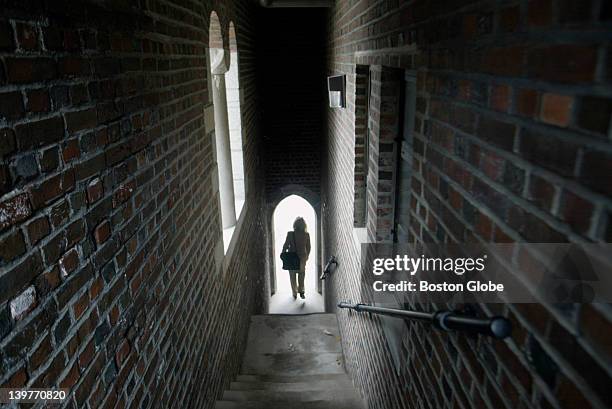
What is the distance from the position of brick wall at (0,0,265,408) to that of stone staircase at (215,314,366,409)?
0.99 metres

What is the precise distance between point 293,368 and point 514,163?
463 centimetres

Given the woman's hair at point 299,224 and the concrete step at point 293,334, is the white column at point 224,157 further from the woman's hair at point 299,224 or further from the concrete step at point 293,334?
the woman's hair at point 299,224

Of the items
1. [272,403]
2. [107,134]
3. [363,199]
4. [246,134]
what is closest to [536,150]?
[107,134]

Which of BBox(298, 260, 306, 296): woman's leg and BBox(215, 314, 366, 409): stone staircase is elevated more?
BBox(215, 314, 366, 409): stone staircase

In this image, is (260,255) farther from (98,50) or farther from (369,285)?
(98,50)

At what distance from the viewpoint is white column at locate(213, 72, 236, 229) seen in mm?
4470

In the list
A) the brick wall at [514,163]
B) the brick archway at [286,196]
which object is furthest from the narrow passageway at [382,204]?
the brick archway at [286,196]

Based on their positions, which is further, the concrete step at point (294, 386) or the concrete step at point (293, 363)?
the concrete step at point (293, 363)

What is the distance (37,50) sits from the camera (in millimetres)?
1144

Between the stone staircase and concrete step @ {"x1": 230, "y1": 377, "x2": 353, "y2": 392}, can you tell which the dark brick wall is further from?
concrete step @ {"x1": 230, "y1": 377, "x2": 353, "y2": 392}

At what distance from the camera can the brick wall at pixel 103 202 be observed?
42.3 inches

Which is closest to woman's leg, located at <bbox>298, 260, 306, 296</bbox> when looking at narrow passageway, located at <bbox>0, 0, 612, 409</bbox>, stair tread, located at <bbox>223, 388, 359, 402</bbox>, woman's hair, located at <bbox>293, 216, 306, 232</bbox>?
woman's hair, located at <bbox>293, 216, 306, 232</bbox>

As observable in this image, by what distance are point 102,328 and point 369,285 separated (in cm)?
200

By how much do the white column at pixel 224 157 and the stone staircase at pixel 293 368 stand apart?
1764mm
